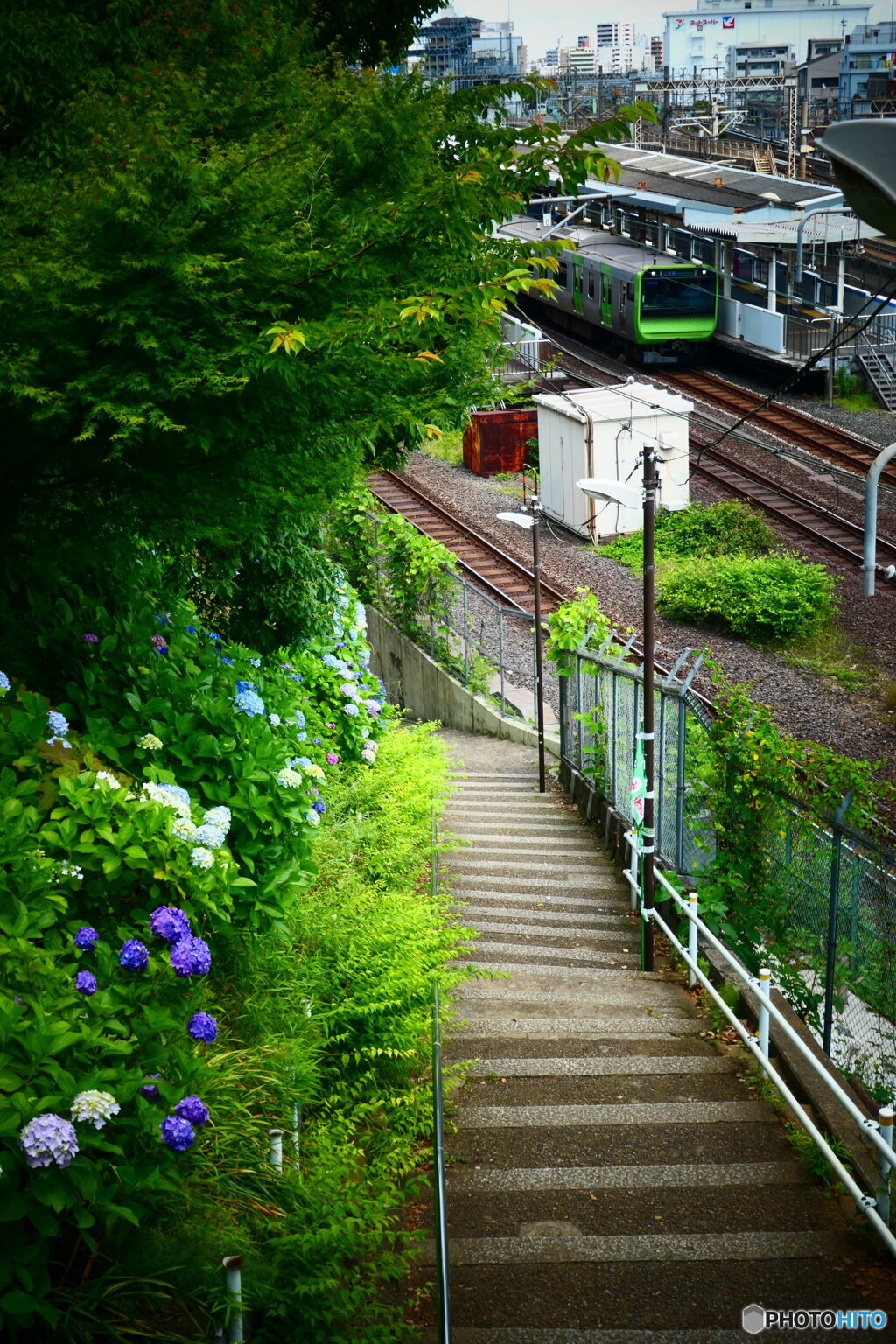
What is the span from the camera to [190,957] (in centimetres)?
459

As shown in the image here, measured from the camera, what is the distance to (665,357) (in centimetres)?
3216

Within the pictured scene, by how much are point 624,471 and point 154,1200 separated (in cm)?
2043

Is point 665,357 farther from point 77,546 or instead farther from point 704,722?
point 77,546

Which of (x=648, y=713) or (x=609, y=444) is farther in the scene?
(x=609, y=444)

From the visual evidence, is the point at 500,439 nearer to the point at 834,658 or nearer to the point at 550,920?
the point at 834,658

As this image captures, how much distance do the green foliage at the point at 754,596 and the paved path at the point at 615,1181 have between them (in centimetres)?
1153

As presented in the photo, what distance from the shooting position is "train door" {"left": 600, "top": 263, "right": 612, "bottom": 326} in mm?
32094

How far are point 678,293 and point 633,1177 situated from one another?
94.0 ft

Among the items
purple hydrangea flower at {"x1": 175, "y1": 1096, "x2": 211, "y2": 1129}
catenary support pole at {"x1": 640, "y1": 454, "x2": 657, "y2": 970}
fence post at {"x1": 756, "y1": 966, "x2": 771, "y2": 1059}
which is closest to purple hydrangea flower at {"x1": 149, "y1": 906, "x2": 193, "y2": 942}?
purple hydrangea flower at {"x1": 175, "y1": 1096, "x2": 211, "y2": 1129}

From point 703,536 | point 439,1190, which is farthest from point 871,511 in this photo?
point 439,1190

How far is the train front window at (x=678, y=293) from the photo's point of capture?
30.6 metres

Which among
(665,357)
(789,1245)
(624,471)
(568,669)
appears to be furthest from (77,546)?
(665,357)

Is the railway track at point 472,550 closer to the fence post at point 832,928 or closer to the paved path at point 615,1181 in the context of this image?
the paved path at point 615,1181

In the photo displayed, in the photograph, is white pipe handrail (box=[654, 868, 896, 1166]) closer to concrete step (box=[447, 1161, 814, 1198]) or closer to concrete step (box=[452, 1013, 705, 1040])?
concrete step (box=[447, 1161, 814, 1198])
